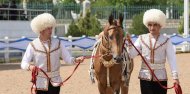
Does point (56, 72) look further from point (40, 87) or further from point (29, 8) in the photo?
point (29, 8)

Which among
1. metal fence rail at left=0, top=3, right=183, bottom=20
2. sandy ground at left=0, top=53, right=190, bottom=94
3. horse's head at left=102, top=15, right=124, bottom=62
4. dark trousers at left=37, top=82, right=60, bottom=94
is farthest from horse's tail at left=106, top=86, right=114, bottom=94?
metal fence rail at left=0, top=3, right=183, bottom=20

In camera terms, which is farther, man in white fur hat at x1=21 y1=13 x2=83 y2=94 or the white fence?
the white fence

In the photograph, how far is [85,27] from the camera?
33.3 metres

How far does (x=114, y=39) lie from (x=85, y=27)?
1032 inches

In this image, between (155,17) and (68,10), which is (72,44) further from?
(155,17)

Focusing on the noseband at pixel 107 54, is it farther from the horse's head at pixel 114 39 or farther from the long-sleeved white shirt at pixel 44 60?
the long-sleeved white shirt at pixel 44 60

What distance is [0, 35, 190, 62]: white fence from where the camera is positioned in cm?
2423

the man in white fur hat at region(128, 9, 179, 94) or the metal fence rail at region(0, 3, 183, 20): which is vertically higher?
the metal fence rail at region(0, 3, 183, 20)

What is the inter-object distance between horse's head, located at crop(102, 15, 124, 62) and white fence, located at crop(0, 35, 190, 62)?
16133mm

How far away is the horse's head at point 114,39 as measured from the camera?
273 inches

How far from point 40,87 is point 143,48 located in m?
1.45

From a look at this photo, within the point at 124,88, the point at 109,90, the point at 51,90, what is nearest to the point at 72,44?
the point at 124,88

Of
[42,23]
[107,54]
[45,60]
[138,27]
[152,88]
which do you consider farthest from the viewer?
[138,27]

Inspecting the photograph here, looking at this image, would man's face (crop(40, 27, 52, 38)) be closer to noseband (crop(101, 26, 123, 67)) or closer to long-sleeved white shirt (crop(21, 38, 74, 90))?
long-sleeved white shirt (crop(21, 38, 74, 90))
